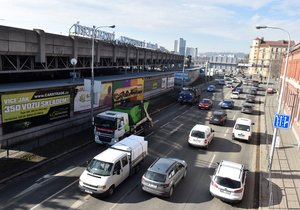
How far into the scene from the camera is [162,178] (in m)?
15.0

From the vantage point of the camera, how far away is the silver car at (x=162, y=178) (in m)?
14.9

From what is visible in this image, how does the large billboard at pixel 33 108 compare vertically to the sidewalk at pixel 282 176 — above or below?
above

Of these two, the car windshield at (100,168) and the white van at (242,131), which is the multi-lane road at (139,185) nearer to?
the white van at (242,131)

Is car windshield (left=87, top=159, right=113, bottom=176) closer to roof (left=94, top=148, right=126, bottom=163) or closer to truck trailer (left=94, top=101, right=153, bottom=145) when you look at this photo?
roof (left=94, top=148, right=126, bottom=163)

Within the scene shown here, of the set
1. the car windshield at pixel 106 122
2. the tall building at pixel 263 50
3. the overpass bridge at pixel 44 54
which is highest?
the tall building at pixel 263 50

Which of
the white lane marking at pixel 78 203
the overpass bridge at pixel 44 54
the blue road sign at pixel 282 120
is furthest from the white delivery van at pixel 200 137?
the overpass bridge at pixel 44 54

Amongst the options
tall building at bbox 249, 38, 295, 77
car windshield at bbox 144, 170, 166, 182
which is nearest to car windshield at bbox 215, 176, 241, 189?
car windshield at bbox 144, 170, 166, 182

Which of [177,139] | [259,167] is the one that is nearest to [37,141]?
[177,139]

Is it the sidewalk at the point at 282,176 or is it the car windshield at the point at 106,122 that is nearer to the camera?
the sidewalk at the point at 282,176

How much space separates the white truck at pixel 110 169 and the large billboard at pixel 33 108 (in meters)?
8.87

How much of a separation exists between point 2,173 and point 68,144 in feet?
20.5

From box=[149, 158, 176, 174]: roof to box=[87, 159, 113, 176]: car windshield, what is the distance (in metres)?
2.45

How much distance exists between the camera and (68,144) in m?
22.5

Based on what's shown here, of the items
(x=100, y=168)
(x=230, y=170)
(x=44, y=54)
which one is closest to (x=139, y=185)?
(x=100, y=168)
